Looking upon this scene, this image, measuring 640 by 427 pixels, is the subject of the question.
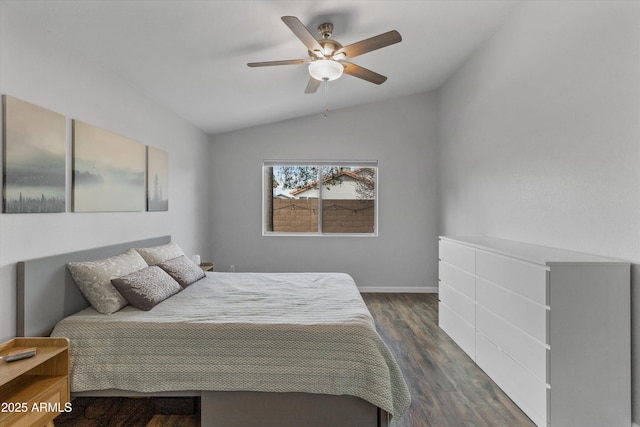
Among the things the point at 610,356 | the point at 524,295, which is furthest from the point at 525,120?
the point at 610,356

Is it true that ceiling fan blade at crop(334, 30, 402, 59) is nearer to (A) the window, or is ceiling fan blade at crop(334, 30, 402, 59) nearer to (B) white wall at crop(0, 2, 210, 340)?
(B) white wall at crop(0, 2, 210, 340)

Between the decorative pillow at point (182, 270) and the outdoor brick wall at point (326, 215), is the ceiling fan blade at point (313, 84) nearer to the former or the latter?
the decorative pillow at point (182, 270)

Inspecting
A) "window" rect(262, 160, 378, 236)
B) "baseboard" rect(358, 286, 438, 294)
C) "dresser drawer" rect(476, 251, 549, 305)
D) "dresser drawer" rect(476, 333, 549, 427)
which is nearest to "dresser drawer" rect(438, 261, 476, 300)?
"dresser drawer" rect(476, 251, 549, 305)

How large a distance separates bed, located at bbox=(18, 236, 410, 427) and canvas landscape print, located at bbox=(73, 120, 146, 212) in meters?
0.62

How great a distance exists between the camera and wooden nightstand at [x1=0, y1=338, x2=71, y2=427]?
1.57 meters

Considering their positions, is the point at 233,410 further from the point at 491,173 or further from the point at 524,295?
the point at 491,173

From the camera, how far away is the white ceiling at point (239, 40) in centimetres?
216

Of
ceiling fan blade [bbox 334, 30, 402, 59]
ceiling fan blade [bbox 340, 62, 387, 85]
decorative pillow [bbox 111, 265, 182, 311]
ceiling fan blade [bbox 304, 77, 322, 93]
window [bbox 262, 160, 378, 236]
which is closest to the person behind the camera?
ceiling fan blade [bbox 334, 30, 402, 59]

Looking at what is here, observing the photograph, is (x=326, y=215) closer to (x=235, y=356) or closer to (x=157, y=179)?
Result: (x=157, y=179)

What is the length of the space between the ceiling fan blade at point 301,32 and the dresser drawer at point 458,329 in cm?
255

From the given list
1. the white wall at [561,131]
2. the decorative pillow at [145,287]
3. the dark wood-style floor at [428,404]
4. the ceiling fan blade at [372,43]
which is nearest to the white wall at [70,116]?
the decorative pillow at [145,287]

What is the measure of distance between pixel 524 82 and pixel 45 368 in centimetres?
395

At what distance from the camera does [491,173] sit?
11.6ft

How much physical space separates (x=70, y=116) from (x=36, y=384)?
169cm
